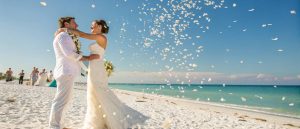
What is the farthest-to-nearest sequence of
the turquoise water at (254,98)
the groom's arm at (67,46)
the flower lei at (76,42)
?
the turquoise water at (254,98) < the flower lei at (76,42) < the groom's arm at (67,46)

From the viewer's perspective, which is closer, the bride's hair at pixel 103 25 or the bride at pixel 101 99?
the bride at pixel 101 99

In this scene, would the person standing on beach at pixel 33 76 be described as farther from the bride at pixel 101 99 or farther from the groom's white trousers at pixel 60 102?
the groom's white trousers at pixel 60 102

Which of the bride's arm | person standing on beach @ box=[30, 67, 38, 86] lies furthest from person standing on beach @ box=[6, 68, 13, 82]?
the bride's arm

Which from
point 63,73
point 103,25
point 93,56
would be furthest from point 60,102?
point 103,25

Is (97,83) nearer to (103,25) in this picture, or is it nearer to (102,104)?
(102,104)

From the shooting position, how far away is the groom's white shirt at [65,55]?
642cm

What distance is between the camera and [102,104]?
7.06 meters

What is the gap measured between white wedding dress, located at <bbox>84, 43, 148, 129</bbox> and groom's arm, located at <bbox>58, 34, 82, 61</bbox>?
2.17 ft

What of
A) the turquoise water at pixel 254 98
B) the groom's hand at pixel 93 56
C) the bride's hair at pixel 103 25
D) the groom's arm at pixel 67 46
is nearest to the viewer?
the groom's arm at pixel 67 46

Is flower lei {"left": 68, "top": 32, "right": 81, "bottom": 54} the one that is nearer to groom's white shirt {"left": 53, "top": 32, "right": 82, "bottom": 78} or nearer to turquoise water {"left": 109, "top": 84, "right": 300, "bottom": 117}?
groom's white shirt {"left": 53, "top": 32, "right": 82, "bottom": 78}

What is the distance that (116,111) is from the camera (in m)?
7.11

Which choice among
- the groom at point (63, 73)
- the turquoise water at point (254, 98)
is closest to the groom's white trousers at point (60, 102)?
the groom at point (63, 73)

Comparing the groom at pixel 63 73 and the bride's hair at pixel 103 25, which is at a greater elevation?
the bride's hair at pixel 103 25

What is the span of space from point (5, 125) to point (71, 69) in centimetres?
223
